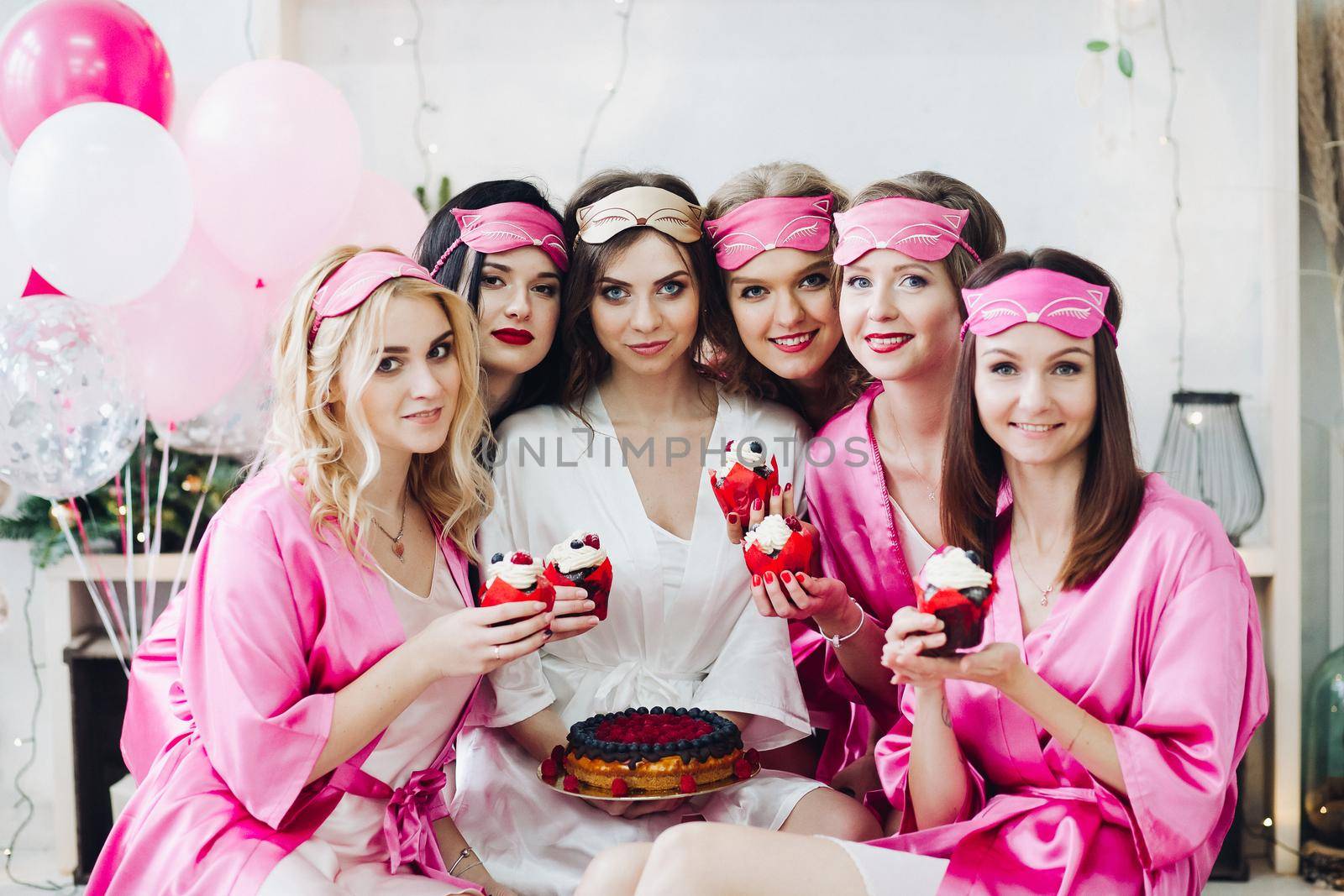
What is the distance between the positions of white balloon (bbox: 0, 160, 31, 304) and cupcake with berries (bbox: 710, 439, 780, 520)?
1.90 meters

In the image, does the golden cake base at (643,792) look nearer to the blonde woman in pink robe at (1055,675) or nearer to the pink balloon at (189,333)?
the blonde woman in pink robe at (1055,675)

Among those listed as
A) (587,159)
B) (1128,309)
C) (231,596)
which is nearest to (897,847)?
(231,596)

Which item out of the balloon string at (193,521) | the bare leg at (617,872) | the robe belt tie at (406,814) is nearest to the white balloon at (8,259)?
the balloon string at (193,521)

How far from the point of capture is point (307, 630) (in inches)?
77.9

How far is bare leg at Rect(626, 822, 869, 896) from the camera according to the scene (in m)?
1.73

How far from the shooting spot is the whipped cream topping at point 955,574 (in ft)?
5.48

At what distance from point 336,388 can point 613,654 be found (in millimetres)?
826

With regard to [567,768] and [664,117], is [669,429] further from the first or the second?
[664,117]

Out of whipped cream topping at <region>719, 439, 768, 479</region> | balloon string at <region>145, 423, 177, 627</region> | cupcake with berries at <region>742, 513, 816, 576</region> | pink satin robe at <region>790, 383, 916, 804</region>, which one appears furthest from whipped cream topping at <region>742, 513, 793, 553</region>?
balloon string at <region>145, 423, 177, 627</region>

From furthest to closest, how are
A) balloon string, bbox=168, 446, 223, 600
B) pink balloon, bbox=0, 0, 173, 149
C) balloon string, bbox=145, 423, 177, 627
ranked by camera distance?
balloon string, bbox=168, 446, 223, 600, balloon string, bbox=145, 423, 177, 627, pink balloon, bbox=0, 0, 173, 149

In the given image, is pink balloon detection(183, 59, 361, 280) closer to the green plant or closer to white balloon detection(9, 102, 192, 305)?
white balloon detection(9, 102, 192, 305)

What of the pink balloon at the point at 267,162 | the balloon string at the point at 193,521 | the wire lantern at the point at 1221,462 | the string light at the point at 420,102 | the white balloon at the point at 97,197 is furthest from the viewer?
the string light at the point at 420,102

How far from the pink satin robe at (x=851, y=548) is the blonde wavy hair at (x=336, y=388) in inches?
32.5

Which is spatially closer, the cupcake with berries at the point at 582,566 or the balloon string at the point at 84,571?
the cupcake with berries at the point at 582,566
